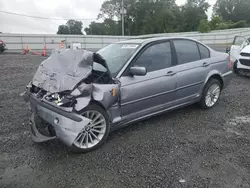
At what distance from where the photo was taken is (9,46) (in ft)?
66.1

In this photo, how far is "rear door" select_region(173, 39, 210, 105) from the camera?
3.97m

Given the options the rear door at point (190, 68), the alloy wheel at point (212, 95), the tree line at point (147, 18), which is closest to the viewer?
the rear door at point (190, 68)

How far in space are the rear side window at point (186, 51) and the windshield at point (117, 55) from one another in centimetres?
93

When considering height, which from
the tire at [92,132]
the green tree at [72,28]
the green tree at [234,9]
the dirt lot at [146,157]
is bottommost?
the dirt lot at [146,157]

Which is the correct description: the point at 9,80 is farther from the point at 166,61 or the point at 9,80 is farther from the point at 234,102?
the point at 234,102

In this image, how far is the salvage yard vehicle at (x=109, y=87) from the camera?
2.76 m

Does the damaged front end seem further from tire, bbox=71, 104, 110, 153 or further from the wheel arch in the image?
the wheel arch

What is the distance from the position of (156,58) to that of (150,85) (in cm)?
56

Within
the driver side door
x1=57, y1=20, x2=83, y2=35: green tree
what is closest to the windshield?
the driver side door

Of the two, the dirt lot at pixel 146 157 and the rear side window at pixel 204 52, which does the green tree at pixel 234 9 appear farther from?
the dirt lot at pixel 146 157

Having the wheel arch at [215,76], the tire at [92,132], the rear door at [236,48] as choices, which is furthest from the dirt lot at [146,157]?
the rear door at [236,48]

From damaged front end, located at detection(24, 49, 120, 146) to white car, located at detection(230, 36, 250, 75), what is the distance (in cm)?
650

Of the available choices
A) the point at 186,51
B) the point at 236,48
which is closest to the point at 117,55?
the point at 186,51

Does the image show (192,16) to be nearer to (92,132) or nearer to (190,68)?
(190,68)
